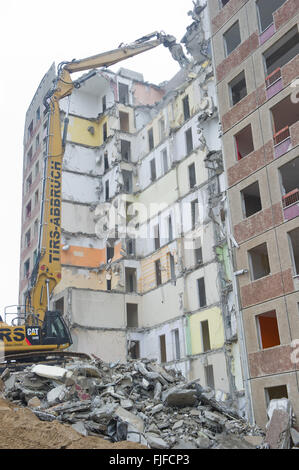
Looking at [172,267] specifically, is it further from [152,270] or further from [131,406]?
[131,406]

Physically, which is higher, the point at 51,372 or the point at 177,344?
the point at 177,344

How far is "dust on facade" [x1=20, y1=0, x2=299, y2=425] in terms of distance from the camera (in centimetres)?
2312

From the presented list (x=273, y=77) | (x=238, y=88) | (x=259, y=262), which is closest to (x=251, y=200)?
(x=259, y=262)

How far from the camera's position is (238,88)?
27734mm

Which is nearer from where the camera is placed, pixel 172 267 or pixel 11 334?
pixel 11 334

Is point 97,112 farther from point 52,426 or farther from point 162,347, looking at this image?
point 52,426

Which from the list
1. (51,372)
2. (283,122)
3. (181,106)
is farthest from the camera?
(181,106)

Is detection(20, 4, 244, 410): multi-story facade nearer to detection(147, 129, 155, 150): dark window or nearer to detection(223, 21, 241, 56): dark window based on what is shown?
detection(147, 129, 155, 150): dark window

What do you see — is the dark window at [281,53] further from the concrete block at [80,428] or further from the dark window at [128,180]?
the dark window at [128,180]

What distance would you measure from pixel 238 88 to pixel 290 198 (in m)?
7.96

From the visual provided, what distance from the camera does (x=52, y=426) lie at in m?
15.3

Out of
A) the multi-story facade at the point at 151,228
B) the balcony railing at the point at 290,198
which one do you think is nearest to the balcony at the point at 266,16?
the balcony railing at the point at 290,198

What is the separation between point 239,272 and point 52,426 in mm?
11446

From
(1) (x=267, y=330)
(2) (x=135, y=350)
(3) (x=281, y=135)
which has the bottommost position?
(1) (x=267, y=330)
